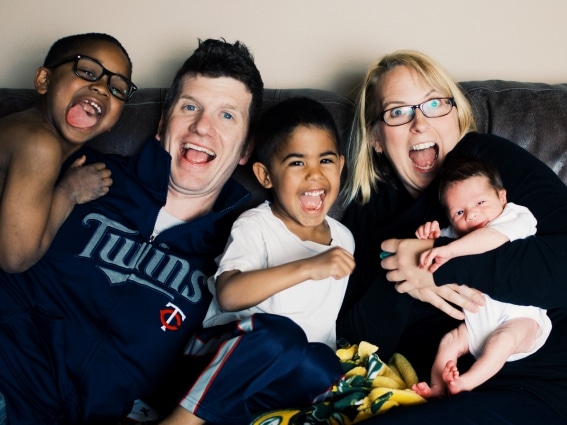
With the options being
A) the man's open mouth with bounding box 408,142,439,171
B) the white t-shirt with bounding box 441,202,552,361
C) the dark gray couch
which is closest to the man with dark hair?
the dark gray couch

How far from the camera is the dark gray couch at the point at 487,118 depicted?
2158 mm

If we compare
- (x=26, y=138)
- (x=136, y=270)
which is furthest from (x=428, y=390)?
(x=26, y=138)

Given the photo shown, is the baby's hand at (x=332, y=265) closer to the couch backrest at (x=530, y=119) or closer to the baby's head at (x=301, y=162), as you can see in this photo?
the baby's head at (x=301, y=162)

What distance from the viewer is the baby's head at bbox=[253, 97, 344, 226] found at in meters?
1.86

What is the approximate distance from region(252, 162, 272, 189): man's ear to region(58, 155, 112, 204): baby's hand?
0.47 metres

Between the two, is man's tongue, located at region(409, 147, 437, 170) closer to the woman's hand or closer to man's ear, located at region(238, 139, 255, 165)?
the woman's hand

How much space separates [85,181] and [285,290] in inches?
27.5

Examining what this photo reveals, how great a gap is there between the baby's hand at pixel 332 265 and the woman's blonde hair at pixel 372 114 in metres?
0.54

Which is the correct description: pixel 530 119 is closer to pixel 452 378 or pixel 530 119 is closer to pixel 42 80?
pixel 452 378

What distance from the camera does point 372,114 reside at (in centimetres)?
211

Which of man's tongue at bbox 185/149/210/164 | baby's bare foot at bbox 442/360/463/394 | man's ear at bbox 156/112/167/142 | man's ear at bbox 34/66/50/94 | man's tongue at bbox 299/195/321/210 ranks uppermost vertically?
man's ear at bbox 34/66/50/94

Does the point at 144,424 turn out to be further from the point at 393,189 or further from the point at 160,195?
the point at 393,189

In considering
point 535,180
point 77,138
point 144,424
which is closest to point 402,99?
point 535,180

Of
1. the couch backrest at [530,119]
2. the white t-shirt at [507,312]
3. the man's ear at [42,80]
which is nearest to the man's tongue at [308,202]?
the white t-shirt at [507,312]
